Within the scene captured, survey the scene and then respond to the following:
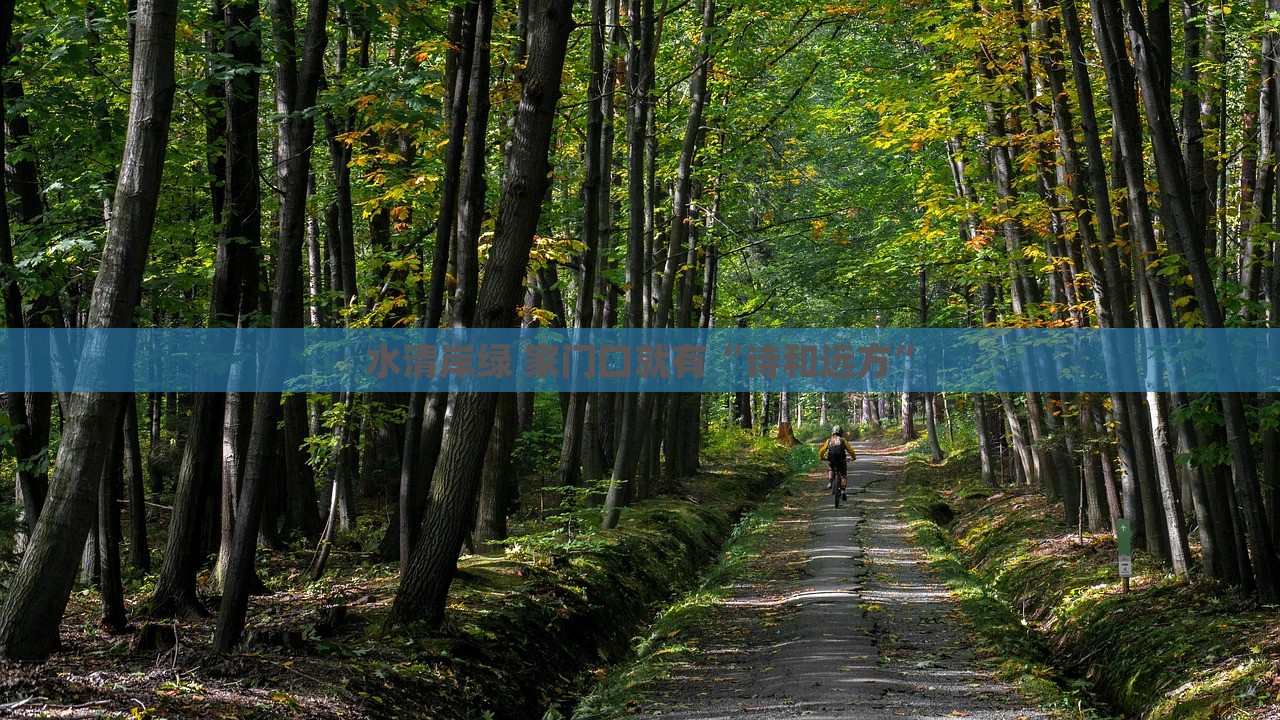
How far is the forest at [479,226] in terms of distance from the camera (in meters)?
7.46

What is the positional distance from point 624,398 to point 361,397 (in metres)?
5.08

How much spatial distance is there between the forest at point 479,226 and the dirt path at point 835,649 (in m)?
2.27

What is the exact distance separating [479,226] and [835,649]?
5.17 m

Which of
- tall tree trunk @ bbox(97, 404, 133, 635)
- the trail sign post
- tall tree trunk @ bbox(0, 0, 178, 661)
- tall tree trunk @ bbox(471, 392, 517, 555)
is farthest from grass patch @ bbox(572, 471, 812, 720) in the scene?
the trail sign post

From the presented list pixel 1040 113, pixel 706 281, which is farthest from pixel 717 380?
pixel 1040 113

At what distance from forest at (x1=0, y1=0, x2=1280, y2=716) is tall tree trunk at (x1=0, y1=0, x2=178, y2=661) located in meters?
0.02

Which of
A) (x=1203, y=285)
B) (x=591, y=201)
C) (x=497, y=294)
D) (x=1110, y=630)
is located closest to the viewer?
(x=1203, y=285)

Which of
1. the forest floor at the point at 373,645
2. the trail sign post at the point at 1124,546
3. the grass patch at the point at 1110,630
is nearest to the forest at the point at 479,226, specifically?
the forest floor at the point at 373,645

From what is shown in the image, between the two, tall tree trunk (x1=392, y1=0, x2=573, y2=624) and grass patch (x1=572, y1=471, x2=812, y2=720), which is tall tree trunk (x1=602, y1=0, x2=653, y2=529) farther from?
tall tree trunk (x1=392, y1=0, x2=573, y2=624)

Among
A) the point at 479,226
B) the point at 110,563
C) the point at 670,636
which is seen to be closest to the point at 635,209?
the point at 479,226

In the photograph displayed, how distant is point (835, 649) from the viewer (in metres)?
9.14

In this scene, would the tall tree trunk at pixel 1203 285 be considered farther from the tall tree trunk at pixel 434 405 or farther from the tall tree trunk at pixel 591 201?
the tall tree trunk at pixel 591 201

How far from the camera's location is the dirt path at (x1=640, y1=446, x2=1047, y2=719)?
736 centimetres

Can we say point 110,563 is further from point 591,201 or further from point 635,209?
point 635,209
